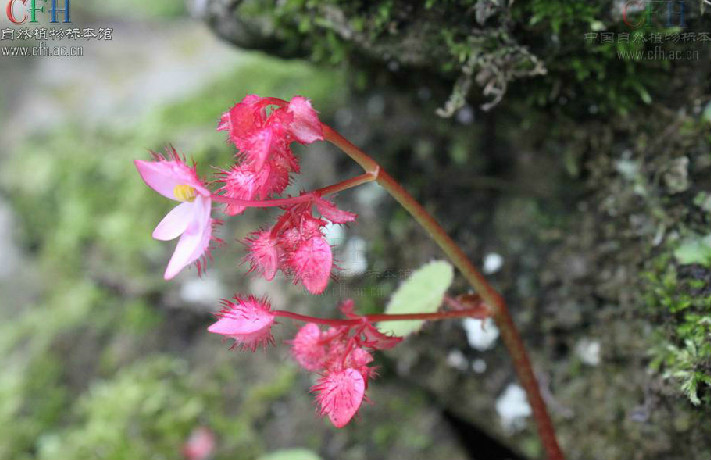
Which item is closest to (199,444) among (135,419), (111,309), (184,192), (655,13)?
(135,419)

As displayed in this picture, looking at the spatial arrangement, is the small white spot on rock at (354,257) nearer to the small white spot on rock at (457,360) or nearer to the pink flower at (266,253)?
the small white spot on rock at (457,360)

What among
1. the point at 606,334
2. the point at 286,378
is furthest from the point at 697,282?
the point at 286,378

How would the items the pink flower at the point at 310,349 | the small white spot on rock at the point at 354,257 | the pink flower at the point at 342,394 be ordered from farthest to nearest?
the small white spot on rock at the point at 354,257
the pink flower at the point at 310,349
the pink flower at the point at 342,394

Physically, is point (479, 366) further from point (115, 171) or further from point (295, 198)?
point (115, 171)

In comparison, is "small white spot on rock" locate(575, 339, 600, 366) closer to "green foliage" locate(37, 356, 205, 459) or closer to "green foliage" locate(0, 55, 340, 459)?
"green foliage" locate(0, 55, 340, 459)

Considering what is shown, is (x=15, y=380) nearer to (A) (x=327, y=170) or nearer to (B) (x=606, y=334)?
(A) (x=327, y=170)

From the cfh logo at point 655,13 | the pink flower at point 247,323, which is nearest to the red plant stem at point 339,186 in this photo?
the pink flower at point 247,323

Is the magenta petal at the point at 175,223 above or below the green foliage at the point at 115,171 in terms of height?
above
